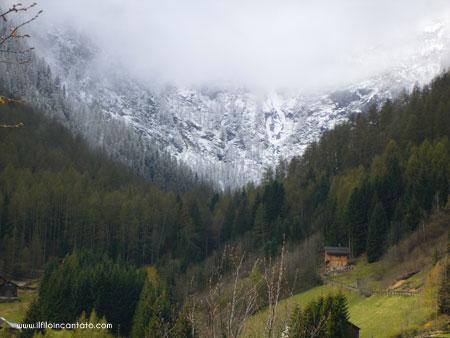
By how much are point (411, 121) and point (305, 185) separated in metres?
21.2

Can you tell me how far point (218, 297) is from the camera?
7668mm

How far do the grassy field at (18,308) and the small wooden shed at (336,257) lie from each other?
36.0 metres

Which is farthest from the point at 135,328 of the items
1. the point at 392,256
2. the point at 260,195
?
the point at 260,195

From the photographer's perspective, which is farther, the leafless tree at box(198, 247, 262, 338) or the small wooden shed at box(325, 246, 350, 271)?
the small wooden shed at box(325, 246, 350, 271)

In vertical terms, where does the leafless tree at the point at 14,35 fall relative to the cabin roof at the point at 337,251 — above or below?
above

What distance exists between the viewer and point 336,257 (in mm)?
69375

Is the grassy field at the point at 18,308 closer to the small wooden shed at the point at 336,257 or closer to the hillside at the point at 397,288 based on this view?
the hillside at the point at 397,288

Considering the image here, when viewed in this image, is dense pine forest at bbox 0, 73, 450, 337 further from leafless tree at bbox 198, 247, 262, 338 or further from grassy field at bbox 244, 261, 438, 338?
leafless tree at bbox 198, 247, 262, 338

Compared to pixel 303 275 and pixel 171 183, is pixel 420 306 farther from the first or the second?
pixel 171 183

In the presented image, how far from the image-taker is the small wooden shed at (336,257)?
6781 centimetres

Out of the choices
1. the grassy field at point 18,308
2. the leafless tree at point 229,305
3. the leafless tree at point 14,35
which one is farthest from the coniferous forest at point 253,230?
the leafless tree at point 14,35

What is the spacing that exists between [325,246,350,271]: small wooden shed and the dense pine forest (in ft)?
9.24

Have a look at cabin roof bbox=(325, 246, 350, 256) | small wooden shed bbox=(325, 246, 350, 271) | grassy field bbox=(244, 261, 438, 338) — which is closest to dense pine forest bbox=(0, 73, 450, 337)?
cabin roof bbox=(325, 246, 350, 256)

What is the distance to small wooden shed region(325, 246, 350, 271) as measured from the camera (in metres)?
67.8
